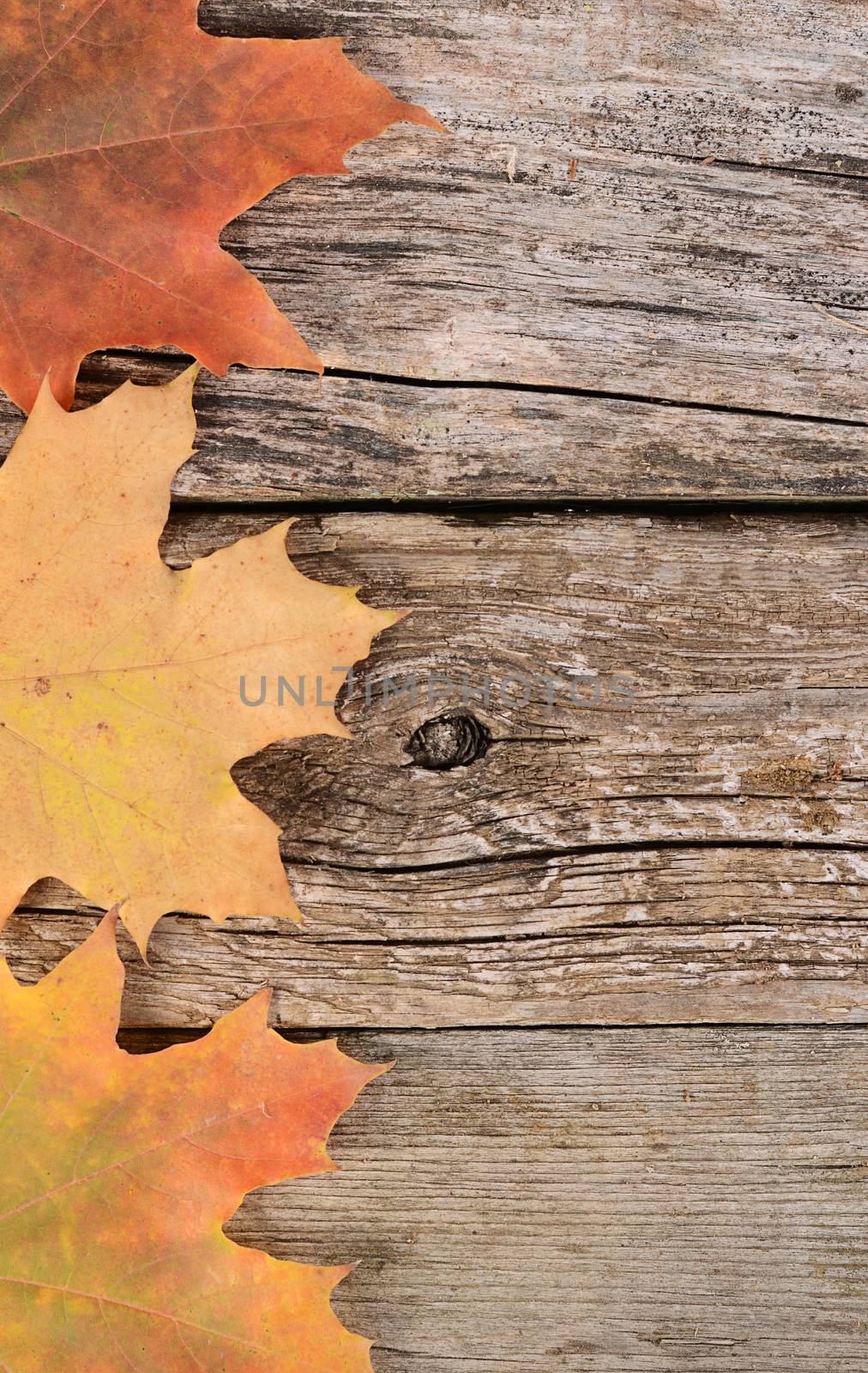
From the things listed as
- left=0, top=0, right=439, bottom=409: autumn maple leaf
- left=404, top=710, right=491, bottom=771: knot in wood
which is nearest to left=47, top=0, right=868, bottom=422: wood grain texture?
left=0, top=0, right=439, bottom=409: autumn maple leaf

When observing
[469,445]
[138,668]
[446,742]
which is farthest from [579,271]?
[138,668]

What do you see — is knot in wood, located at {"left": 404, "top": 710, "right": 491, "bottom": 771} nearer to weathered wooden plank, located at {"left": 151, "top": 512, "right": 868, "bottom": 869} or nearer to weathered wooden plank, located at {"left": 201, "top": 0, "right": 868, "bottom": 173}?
weathered wooden plank, located at {"left": 151, "top": 512, "right": 868, "bottom": 869}

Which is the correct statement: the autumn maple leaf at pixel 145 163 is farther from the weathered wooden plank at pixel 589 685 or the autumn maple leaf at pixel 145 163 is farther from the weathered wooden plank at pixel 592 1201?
the weathered wooden plank at pixel 592 1201

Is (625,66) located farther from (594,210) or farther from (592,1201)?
(592,1201)

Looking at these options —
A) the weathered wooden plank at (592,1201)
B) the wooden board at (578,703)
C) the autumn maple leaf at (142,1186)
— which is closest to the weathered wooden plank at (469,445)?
the wooden board at (578,703)

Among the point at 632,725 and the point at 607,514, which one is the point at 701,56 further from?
the point at 632,725

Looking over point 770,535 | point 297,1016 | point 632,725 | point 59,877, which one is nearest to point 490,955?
point 297,1016
